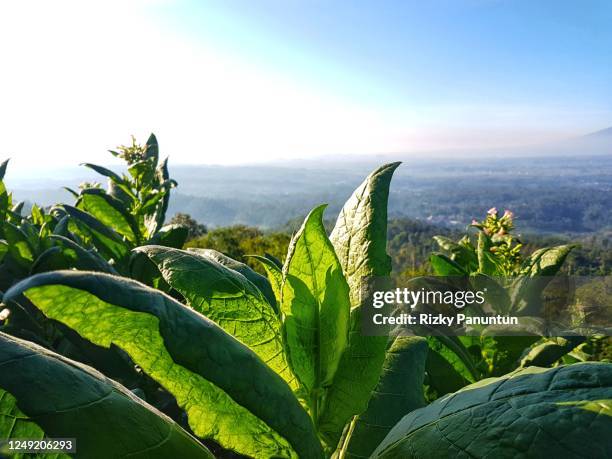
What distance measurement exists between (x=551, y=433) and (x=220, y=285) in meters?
0.66

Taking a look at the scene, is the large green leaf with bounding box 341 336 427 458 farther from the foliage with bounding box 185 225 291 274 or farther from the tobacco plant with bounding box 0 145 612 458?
the foliage with bounding box 185 225 291 274

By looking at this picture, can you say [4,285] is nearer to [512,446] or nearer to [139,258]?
[139,258]

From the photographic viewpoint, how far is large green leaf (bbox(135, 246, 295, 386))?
1029mm

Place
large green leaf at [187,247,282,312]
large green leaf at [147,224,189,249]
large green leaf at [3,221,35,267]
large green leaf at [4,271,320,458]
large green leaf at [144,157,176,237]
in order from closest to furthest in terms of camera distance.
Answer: large green leaf at [4,271,320,458] → large green leaf at [187,247,282,312] → large green leaf at [3,221,35,267] → large green leaf at [147,224,189,249] → large green leaf at [144,157,176,237]

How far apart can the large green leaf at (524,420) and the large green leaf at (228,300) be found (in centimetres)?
33

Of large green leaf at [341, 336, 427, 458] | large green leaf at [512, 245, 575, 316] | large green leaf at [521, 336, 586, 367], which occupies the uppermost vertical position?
large green leaf at [341, 336, 427, 458]

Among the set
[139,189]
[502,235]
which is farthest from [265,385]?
[502,235]

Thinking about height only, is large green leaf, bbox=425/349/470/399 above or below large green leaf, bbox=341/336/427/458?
below

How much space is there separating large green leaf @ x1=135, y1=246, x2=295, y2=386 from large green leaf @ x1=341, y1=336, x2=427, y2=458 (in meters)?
0.25

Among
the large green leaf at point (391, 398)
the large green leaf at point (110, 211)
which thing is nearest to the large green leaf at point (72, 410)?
the large green leaf at point (391, 398)

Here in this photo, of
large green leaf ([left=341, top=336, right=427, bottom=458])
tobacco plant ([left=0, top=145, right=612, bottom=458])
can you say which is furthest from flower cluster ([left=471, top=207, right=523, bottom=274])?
tobacco plant ([left=0, top=145, right=612, bottom=458])

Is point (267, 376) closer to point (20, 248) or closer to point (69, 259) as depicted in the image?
point (69, 259)

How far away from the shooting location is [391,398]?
129cm

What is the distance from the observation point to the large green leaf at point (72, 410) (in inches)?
26.0
